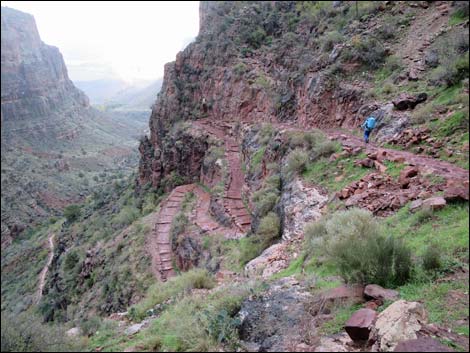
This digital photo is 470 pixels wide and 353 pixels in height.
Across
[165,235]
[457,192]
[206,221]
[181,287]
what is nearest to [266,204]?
[181,287]

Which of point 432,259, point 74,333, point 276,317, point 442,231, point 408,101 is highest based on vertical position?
point 408,101

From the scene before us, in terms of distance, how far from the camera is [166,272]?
679 inches

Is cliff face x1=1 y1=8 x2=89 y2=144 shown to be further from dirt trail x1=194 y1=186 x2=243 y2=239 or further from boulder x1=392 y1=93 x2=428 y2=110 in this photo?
boulder x1=392 y1=93 x2=428 y2=110

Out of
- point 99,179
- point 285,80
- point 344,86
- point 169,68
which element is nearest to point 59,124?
point 99,179

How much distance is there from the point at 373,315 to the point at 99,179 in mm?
67697

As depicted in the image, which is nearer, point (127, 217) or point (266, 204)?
point (266, 204)

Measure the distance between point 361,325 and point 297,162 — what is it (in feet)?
28.4

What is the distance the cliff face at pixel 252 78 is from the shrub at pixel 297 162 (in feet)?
10.1

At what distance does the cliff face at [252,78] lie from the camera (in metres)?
16.6

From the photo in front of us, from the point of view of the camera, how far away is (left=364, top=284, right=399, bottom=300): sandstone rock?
4.95 m

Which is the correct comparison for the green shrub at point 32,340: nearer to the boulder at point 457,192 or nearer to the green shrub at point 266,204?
the boulder at point 457,192

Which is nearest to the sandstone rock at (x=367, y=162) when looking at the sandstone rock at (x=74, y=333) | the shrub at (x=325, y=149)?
the shrub at (x=325, y=149)

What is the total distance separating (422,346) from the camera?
3670 millimetres

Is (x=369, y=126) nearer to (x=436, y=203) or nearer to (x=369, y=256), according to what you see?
(x=436, y=203)
